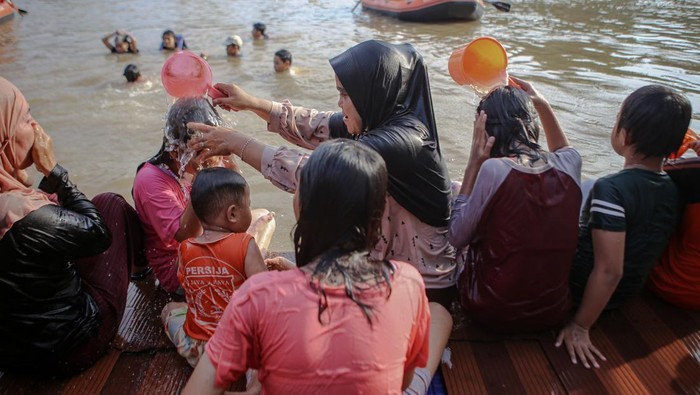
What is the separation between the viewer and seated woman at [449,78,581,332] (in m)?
2.04

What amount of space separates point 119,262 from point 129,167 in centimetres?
372

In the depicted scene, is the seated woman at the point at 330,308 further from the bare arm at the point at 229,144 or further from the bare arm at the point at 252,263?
the bare arm at the point at 229,144

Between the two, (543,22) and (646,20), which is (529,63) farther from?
(646,20)

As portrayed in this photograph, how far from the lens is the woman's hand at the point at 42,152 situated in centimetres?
222

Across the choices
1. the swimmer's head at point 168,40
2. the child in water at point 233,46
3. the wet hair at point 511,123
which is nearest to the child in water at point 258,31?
the child in water at point 233,46

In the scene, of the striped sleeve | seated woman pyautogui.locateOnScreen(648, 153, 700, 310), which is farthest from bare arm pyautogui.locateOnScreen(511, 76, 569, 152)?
seated woman pyautogui.locateOnScreen(648, 153, 700, 310)

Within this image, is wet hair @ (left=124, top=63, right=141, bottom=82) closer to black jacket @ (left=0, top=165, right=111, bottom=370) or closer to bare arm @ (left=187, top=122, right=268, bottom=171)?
black jacket @ (left=0, top=165, right=111, bottom=370)

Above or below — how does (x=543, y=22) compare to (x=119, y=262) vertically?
below

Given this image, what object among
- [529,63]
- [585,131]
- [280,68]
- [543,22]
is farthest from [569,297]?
[543,22]

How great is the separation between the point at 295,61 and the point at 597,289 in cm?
881

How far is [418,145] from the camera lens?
2174mm

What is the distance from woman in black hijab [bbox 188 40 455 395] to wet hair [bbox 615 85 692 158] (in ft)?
2.70

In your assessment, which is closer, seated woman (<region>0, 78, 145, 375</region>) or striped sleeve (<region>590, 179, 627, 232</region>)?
seated woman (<region>0, 78, 145, 375</region>)

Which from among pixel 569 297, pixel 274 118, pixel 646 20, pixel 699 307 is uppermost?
pixel 274 118
